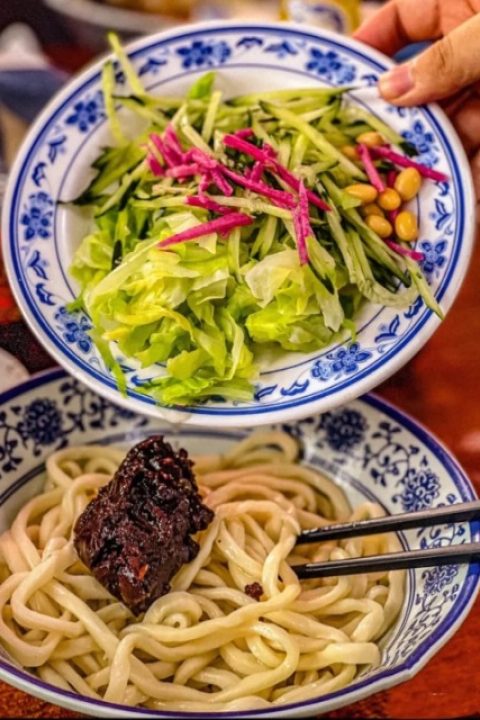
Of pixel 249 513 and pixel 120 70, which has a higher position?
pixel 120 70

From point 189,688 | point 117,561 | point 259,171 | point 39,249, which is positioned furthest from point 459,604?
point 39,249

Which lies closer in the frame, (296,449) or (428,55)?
(428,55)

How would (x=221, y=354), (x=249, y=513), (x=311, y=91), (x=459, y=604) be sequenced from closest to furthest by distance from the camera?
(x=459, y=604), (x=221, y=354), (x=249, y=513), (x=311, y=91)

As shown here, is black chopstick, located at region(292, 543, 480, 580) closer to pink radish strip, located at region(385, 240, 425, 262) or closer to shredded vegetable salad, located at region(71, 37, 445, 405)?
shredded vegetable salad, located at region(71, 37, 445, 405)

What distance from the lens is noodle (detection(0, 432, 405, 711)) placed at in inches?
92.3

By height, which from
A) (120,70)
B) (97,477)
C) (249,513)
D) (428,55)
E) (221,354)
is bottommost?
(249,513)

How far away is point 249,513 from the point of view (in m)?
2.79

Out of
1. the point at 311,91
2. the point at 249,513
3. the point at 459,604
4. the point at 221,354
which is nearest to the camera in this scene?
the point at 459,604

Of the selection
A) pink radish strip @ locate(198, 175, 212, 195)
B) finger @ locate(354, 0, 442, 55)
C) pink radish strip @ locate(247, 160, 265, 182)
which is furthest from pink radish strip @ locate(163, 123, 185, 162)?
finger @ locate(354, 0, 442, 55)

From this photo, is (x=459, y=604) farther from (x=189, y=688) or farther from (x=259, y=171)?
(x=259, y=171)

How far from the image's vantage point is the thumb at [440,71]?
9.27ft

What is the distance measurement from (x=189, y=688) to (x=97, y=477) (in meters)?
0.76

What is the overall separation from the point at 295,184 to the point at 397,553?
1.10 meters

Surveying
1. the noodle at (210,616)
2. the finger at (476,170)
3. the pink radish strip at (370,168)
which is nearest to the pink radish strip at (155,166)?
the pink radish strip at (370,168)
